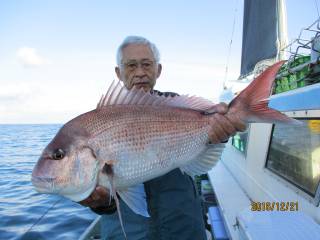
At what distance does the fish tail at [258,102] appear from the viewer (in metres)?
2.28

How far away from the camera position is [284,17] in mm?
11000

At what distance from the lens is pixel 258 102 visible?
7.73 feet

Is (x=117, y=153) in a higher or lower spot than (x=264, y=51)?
lower

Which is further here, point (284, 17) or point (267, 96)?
point (284, 17)

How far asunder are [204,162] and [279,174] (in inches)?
103

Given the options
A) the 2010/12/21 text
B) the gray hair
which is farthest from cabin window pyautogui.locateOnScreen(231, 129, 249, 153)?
the gray hair

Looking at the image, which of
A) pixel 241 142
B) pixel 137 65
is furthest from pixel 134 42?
pixel 241 142

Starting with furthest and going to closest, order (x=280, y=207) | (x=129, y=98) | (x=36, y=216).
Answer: (x=36, y=216) → (x=280, y=207) → (x=129, y=98)

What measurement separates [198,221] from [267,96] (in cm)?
126

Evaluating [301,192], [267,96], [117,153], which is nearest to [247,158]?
[301,192]

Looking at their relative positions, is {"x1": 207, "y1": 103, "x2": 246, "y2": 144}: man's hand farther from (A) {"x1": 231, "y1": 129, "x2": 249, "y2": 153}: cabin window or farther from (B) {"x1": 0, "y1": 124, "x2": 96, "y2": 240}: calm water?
(B) {"x1": 0, "y1": 124, "x2": 96, "y2": 240}: calm water

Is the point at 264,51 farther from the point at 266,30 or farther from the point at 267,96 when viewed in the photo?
the point at 267,96

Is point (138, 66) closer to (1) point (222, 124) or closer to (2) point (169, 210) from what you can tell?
(1) point (222, 124)

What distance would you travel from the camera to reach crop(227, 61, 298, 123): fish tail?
7.48 feet
